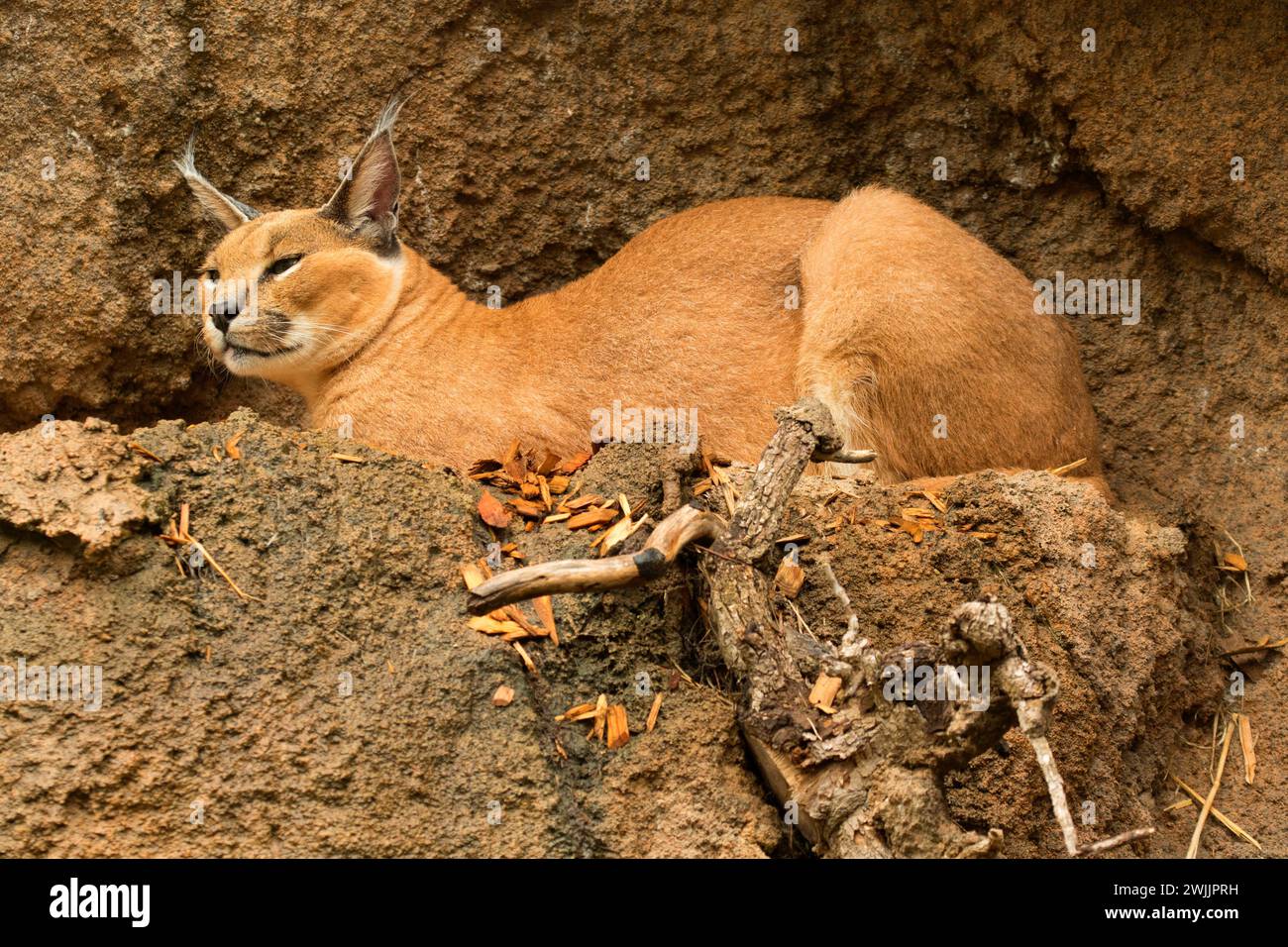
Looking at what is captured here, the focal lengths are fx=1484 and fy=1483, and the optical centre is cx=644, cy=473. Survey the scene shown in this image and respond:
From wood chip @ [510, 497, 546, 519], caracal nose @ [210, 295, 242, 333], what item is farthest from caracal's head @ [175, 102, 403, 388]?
wood chip @ [510, 497, 546, 519]

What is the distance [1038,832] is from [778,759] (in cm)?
102

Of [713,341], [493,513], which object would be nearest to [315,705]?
[493,513]

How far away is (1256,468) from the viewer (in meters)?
6.92

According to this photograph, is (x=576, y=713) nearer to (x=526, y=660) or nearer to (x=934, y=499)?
(x=526, y=660)

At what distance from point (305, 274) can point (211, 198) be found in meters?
0.64

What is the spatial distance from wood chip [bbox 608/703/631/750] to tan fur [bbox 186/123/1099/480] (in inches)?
71.2

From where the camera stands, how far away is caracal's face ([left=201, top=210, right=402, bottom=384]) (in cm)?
669

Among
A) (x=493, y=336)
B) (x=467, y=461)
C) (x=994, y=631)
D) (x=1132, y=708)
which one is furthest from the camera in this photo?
(x=493, y=336)

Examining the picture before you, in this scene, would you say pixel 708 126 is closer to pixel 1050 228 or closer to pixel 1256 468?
pixel 1050 228

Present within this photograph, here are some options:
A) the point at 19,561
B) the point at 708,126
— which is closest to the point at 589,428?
the point at 708,126

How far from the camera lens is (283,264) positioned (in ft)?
22.2

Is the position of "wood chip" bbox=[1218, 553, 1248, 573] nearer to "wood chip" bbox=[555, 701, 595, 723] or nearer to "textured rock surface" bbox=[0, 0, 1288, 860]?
"textured rock surface" bbox=[0, 0, 1288, 860]

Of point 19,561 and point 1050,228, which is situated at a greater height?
point 1050,228

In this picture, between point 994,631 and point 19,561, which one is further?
point 19,561
